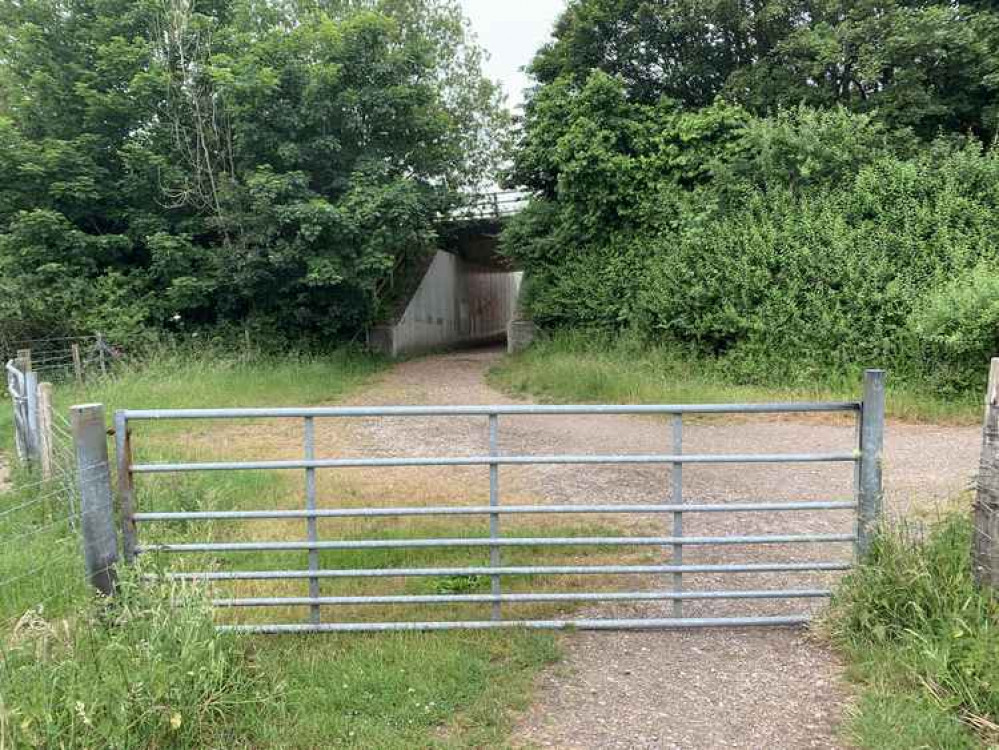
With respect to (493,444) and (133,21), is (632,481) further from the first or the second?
(133,21)

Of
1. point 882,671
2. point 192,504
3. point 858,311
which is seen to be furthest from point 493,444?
point 858,311

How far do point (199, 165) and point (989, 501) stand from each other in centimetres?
1824

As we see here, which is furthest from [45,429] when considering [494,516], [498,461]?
[498,461]

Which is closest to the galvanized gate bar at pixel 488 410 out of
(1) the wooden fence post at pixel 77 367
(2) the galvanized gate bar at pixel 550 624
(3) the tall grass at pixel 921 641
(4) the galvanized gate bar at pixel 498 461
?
(4) the galvanized gate bar at pixel 498 461

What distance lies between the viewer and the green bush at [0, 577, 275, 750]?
2.51m

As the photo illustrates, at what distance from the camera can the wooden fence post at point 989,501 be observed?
321 centimetres

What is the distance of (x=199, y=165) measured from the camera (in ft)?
56.6

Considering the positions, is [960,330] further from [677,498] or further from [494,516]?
[494,516]

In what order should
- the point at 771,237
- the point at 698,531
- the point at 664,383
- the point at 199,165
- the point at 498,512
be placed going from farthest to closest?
the point at 199,165, the point at 771,237, the point at 664,383, the point at 698,531, the point at 498,512

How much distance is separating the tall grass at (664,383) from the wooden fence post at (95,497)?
339 inches

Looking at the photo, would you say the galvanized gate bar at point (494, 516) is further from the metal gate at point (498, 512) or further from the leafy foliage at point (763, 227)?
the leafy foliage at point (763, 227)

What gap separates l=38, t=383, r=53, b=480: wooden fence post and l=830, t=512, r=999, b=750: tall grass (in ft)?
21.3

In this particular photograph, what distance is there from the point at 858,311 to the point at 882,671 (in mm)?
9808

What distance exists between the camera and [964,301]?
9992 millimetres
